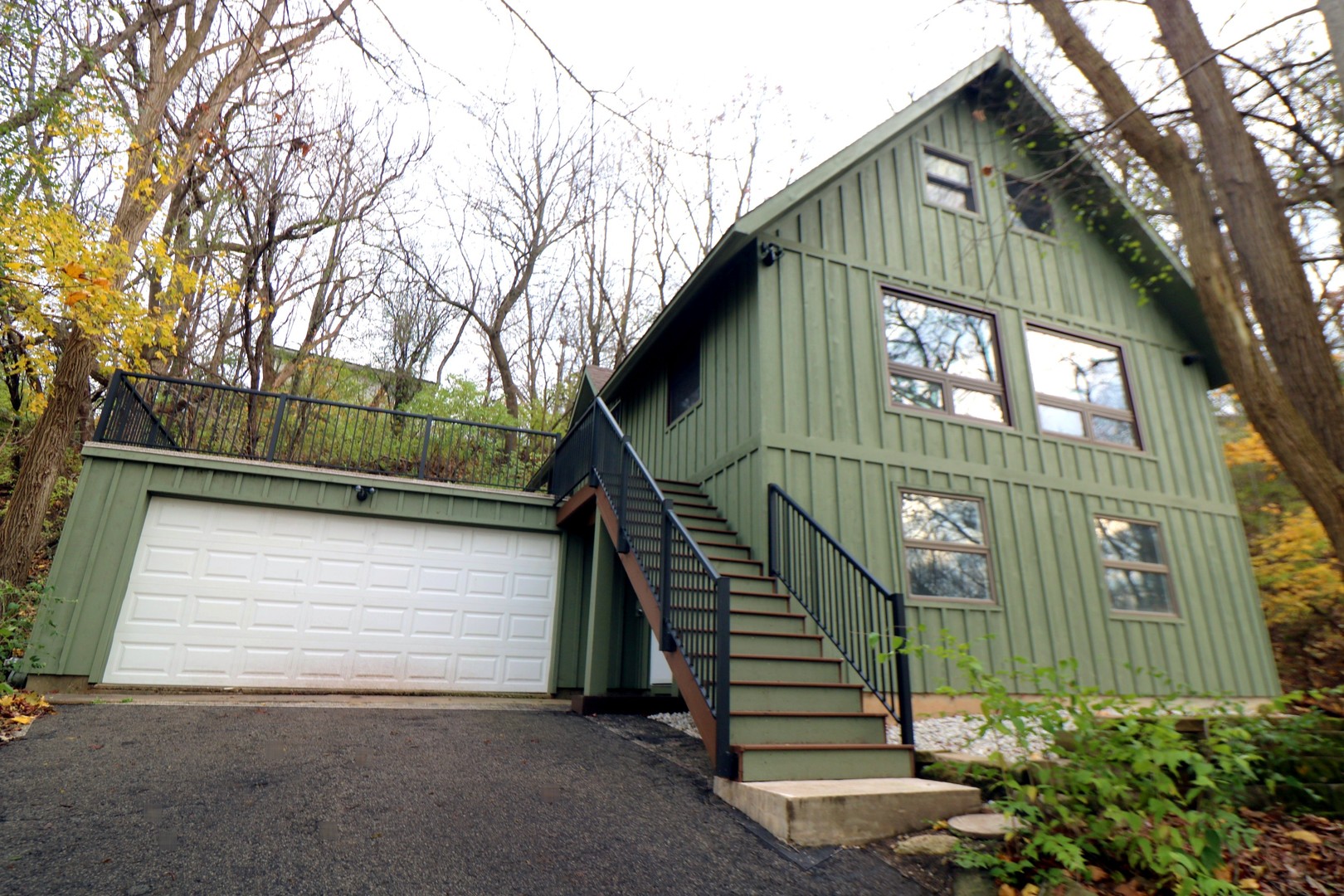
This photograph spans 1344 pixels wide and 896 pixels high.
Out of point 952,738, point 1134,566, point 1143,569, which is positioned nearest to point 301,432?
point 952,738

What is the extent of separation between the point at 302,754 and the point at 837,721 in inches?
131

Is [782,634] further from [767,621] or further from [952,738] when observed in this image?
[952,738]

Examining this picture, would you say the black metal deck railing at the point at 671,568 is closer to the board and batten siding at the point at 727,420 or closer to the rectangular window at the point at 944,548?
the board and batten siding at the point at 727,420

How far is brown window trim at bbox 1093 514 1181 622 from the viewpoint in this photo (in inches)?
280

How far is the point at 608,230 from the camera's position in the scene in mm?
18938

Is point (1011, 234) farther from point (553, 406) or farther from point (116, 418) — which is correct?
point (553, 406)

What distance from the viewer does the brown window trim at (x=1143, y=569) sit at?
712 cm

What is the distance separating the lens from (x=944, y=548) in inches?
260

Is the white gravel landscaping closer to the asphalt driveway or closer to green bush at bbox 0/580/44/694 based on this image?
the asphalt driveway

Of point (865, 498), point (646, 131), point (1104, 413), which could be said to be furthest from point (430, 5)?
point (1104, 413)

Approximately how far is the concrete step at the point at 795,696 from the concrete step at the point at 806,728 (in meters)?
0.10

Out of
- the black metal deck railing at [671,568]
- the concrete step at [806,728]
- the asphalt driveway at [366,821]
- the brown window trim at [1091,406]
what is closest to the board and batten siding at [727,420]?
the black metal deck railing at [671,568]

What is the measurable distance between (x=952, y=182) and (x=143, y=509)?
9.49 meters

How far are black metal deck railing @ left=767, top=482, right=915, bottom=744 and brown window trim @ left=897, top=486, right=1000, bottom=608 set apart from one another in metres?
1.15
